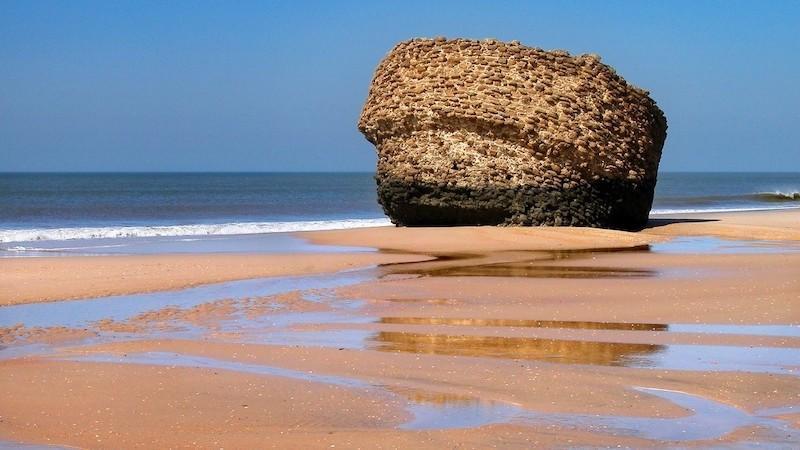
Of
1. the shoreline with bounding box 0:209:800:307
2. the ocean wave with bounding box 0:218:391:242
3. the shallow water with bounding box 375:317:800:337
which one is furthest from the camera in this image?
the ocean wave with bounding box 0:218:391:242

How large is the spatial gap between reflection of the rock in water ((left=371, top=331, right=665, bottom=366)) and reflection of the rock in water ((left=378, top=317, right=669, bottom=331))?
74 cm

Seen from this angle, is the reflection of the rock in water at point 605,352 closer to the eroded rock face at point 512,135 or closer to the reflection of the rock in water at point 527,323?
the reflection of the rock in water at point 527,323

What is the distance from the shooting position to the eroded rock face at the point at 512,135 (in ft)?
71.5

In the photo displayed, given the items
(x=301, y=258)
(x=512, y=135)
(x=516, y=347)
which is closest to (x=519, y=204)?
(x=512, y=135)

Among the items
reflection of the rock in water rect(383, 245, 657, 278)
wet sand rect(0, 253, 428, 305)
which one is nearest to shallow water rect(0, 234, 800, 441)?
wet sand rect(0, 253, 428, 305)

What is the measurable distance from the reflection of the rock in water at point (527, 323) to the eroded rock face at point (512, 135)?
38.2 ft

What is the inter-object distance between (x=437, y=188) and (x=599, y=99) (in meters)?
3.64

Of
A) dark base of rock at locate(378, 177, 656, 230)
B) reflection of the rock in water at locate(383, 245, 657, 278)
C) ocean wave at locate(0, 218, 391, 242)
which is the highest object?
dark base of rock at locate(378, 177, 656, 230)

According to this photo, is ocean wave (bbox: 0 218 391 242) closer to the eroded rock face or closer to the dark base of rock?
the dark base of rock

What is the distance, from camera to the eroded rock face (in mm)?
21781

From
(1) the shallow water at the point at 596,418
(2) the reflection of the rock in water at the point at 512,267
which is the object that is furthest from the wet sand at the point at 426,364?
(2) the reflection of the rock in water at the point at 512,267

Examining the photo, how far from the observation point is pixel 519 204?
72.2 ft

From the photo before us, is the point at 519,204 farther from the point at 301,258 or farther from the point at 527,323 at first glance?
the point at 527,323

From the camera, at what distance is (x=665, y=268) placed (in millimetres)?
15062
